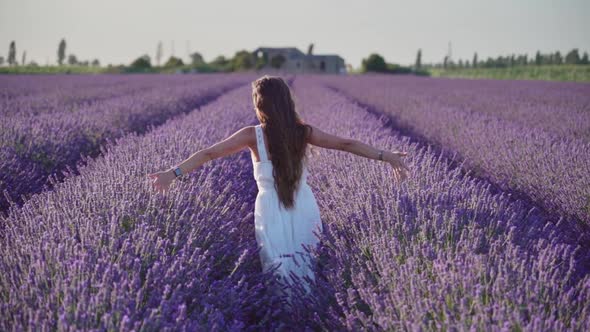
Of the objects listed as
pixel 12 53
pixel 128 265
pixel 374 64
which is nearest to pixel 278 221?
pixel 128 265

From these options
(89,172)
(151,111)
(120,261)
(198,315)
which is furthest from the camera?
(151,111)

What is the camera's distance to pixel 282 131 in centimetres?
249

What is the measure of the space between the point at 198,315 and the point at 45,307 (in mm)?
431

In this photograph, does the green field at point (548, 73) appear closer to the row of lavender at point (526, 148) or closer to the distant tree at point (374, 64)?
the distant tree at point (374, 64)

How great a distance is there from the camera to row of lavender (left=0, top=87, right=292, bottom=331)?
4.76 ft

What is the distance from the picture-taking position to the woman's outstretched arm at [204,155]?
7.82ft

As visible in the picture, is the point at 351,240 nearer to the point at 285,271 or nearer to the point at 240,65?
the point at 285,271

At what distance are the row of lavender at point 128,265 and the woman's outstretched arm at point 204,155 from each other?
0.07m

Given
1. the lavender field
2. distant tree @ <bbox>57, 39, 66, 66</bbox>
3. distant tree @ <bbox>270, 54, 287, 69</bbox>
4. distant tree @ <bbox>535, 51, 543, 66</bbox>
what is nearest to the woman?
the lavender field

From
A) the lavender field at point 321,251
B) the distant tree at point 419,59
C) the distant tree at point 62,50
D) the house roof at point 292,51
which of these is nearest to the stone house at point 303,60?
the house roof at point 292,51

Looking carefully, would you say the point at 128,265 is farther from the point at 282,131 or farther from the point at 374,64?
the point at 374,64

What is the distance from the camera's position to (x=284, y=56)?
6888cm

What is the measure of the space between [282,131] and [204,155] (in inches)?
15.2

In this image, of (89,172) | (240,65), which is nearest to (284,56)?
(240,65)
